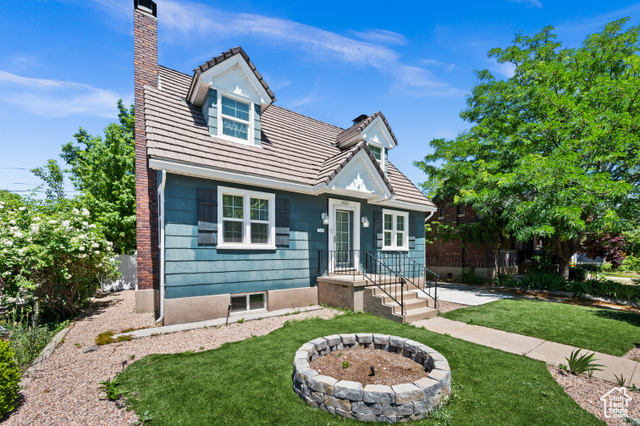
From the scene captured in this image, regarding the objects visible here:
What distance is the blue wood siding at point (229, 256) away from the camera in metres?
6.30

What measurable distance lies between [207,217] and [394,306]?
528 cm

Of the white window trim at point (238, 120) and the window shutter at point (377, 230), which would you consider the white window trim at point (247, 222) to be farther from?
the window shutter at point (377, 230)

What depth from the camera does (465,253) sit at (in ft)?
54.3

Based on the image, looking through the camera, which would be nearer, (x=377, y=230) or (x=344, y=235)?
(x=344, y=235)

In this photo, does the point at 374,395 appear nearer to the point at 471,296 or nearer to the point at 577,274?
the point at 471,296

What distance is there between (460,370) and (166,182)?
686cm

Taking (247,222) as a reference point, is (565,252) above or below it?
below

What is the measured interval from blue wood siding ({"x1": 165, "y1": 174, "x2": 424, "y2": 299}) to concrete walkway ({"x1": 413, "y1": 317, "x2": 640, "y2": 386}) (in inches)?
145

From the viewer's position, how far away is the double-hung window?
26.1ft

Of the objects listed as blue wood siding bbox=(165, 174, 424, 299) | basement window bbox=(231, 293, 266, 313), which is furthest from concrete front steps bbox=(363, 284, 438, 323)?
basement window bbox=(231, 293, 266, 313)

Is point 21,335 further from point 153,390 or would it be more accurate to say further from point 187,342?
point 153,390

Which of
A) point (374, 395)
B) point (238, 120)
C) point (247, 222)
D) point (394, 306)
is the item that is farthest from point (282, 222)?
point (374, 395)

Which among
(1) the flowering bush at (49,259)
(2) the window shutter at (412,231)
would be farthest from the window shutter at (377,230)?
(1) the flowering bush at (49,259)

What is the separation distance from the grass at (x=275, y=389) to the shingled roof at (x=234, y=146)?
4.26 meters
